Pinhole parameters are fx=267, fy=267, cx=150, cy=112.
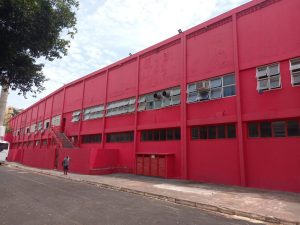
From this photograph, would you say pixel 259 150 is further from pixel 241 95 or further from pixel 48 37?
pixel 48 37

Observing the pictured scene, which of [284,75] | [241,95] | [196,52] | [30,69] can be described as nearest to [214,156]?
[241,95]

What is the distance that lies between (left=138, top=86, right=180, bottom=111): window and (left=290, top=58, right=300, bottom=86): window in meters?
8.87

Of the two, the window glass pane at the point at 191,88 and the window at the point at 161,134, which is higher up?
the window glass pane at the point at 191,88

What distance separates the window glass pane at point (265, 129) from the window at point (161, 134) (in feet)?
22.6

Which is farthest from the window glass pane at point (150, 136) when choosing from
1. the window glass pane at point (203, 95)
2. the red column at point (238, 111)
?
the red column at point (238, 111)

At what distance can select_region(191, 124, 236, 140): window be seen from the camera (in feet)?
60.2

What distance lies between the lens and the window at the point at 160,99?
22531mm

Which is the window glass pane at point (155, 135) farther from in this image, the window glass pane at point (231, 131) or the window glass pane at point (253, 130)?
the window glass pane at point (253, 130)

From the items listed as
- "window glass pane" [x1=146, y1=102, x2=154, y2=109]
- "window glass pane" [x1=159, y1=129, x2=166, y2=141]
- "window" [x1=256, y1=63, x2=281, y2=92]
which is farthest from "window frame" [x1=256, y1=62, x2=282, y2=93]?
"window glass pane" [x1=146, y1=102, x2=154, y2=109]

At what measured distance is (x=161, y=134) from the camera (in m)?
23.3

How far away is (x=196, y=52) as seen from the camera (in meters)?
21.5

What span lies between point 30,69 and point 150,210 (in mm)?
A: 12845

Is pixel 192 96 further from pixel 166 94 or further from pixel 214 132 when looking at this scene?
pixel 214 132

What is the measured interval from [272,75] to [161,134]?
10.3 metres
